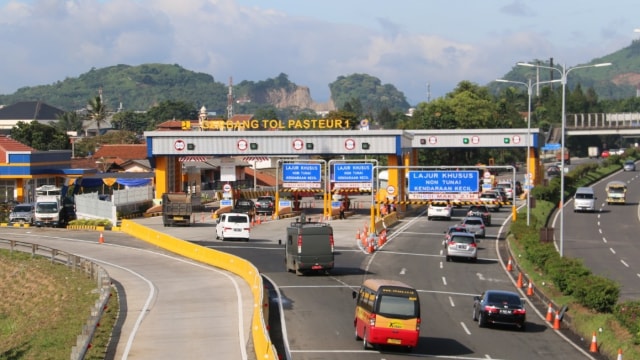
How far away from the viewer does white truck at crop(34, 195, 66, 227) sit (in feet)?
249

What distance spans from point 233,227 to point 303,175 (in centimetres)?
1928

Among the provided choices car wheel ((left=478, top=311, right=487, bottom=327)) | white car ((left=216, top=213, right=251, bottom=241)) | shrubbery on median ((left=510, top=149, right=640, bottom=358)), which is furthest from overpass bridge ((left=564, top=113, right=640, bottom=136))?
car wheel ((left=478, top=311, right=487, bottom=327))

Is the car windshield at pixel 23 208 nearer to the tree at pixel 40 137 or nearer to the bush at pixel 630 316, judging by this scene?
the bush at pixel 630 316

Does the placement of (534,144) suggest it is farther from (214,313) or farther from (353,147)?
(214,313)

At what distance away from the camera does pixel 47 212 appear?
249 feet

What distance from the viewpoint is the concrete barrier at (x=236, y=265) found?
1085 inches

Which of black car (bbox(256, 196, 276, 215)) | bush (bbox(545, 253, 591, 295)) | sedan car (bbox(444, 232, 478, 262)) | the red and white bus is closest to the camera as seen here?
the red and white bus

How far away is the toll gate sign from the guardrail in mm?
25524

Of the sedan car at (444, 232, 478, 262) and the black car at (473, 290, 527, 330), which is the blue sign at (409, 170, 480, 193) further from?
the black car at (473, 290, 527, 330)

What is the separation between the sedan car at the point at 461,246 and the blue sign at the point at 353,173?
81.4 feet

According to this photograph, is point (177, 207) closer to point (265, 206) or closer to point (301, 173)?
point (301, 173)

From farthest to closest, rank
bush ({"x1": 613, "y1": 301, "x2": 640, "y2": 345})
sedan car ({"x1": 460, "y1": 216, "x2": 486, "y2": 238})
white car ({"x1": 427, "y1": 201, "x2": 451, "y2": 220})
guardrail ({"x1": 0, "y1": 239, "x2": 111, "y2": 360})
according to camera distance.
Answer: white car ({"x1": 427, "y1": 201, "x2": 451, "y2": 220}) → sedan car ({"x1": 460, "y1": 216, "x2": 486, "y2": 238}) → bush ({"x1": 613, "y1": 301, "x2": 640, "y2": 345}) → guardrail ({"x1": 0, "y1": 239, "x2": 111, "y2": 360})

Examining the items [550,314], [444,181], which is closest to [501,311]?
[550,314]

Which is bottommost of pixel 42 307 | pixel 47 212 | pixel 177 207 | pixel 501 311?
pixel 42 307
